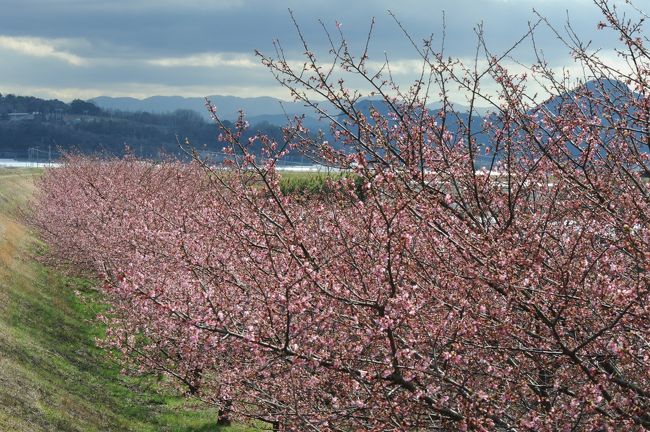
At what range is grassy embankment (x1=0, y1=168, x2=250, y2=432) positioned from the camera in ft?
66.5

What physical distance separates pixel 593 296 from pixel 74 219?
129 feet

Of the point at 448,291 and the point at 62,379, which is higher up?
the point at 448,291

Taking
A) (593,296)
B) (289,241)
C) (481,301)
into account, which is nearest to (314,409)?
(289,241)

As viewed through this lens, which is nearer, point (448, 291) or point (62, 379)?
point (448, 291)

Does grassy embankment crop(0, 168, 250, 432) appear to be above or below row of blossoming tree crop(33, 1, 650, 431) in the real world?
below

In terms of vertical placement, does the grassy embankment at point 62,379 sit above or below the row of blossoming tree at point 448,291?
below

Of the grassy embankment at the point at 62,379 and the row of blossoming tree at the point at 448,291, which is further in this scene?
the grassy embankment at the point at 62,379

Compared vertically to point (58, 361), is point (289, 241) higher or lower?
higher

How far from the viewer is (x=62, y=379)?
25.0 meters

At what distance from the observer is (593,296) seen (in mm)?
7980

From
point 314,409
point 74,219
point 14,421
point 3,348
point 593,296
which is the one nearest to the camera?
point 593,296

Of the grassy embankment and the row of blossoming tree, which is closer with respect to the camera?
the row of blossoming tree

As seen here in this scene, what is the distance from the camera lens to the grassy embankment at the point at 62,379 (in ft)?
66.5

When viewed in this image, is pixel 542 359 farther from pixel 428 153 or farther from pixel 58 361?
pixel 58 361
